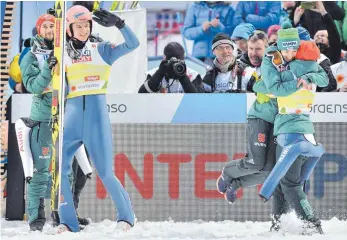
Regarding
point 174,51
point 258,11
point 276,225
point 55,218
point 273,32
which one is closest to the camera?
point 276,225

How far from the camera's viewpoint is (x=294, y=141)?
8.14 meters

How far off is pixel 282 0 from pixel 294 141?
6.72 feet

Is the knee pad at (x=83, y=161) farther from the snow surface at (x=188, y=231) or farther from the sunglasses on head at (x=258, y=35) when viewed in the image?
the sunglasses on head at (x=258, y=35)

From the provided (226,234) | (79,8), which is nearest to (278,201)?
(226,234)

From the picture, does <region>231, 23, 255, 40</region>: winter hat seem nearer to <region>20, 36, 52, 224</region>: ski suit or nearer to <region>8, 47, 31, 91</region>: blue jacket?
<region>20, 36, 52, 224</region>: ski suit

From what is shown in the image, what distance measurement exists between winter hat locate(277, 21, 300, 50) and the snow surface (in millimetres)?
1302

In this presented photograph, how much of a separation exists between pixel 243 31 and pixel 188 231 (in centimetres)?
185

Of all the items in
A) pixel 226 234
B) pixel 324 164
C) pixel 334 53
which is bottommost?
pixel 226 234

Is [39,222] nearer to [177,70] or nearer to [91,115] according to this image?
[91,115]

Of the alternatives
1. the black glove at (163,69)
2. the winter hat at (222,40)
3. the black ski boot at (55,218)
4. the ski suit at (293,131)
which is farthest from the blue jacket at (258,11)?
the black ski boot at (55,218)

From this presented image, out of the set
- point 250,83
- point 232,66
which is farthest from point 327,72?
point 232,66

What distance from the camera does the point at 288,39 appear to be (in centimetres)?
817

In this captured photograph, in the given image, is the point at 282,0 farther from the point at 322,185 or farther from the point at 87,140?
the point at 87,140

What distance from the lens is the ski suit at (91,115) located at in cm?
831
